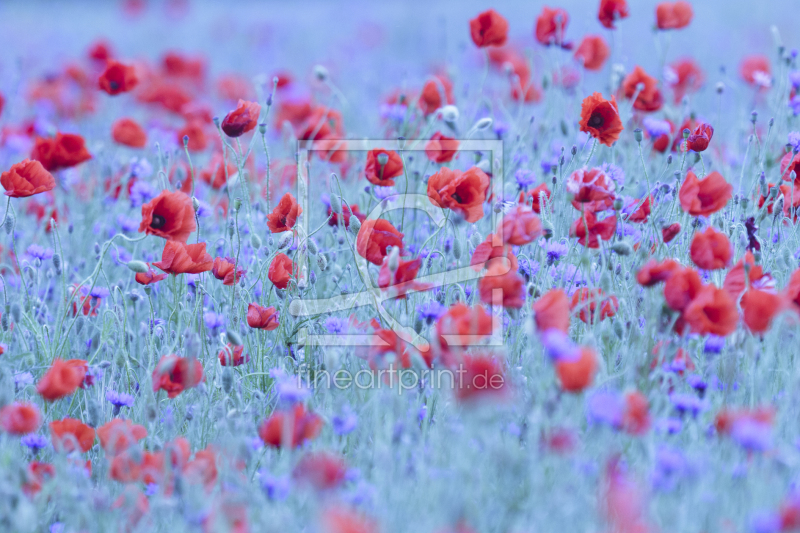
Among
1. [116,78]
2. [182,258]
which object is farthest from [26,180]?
[116,78]

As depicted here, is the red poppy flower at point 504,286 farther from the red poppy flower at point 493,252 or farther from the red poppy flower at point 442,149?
the red poppy flower at point 442,149

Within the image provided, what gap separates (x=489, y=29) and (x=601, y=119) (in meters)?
1.03

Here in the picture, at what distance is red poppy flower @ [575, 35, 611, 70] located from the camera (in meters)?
3.36

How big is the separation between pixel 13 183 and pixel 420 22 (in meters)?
7.56

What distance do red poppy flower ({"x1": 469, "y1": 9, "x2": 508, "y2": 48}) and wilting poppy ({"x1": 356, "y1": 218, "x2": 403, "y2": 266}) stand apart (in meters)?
1.38

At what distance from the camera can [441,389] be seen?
6.68 ft

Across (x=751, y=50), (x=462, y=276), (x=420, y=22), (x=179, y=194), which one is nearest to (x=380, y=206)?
A: (x=462, y=276)

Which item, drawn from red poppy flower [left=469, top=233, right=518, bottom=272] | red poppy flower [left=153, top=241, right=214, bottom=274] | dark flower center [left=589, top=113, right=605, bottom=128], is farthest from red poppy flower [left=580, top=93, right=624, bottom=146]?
red poppy flower [left=153, top=241, right=214, bottom=274]

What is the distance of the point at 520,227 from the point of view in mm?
1863

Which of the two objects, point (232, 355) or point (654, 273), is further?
point (232, 355)

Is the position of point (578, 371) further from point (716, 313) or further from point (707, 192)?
point (707, 192)

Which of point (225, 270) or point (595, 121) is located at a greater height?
point (595, 121)

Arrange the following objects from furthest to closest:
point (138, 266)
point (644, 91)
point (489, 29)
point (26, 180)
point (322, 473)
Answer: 1. point (489, 29)
2. point (644, 91)
3. point (26, 180)
4. point (138, 266)
5. point (322, 473)

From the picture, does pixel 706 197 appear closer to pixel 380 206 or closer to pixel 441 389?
pixel 441 389
